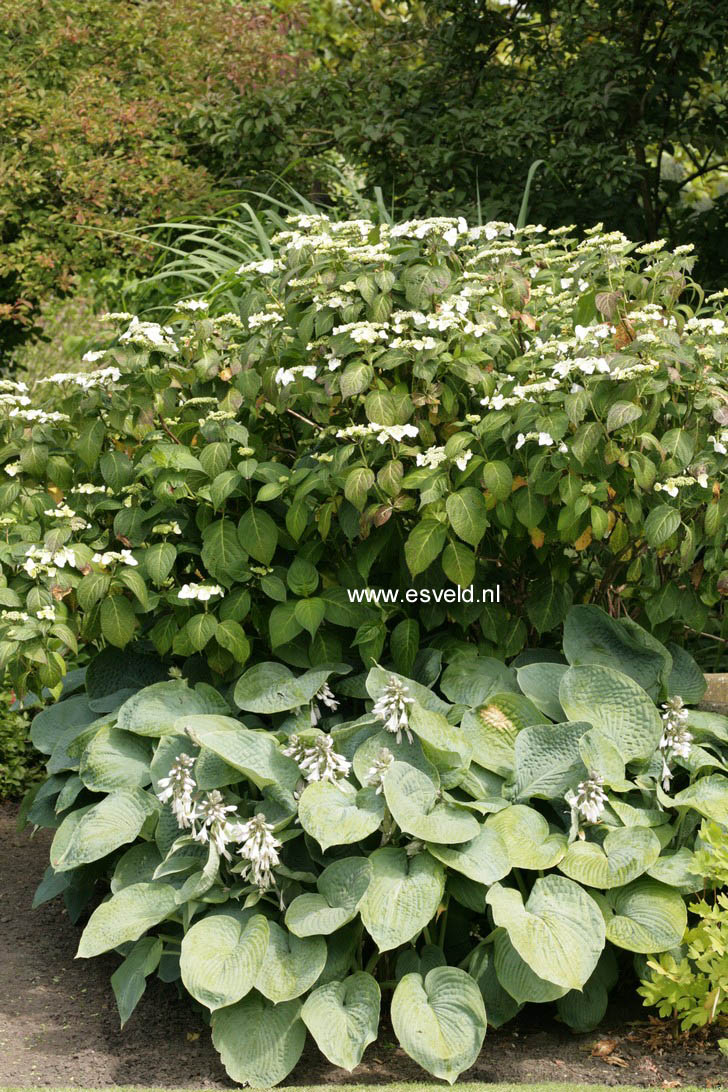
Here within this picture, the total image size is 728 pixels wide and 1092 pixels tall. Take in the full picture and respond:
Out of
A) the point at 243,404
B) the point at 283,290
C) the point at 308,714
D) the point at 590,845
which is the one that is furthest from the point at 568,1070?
the point at 283,290

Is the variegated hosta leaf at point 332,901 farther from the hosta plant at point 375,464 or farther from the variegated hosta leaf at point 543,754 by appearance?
the hosta plant at point 375,464

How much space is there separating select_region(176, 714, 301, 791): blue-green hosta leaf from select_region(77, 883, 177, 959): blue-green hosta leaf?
35 cm

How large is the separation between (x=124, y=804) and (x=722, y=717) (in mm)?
1710

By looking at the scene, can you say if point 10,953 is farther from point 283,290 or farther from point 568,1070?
point 283,290

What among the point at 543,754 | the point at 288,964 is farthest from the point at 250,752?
the point at 543,754

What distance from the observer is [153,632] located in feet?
11.3

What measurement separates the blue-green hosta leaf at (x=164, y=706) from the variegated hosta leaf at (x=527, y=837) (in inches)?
34.6

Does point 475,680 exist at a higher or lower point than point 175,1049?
higher

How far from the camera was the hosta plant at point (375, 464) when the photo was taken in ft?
10.1

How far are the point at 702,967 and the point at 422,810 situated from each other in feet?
2.37

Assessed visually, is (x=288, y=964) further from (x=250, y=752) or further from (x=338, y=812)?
(x=250, y=752)

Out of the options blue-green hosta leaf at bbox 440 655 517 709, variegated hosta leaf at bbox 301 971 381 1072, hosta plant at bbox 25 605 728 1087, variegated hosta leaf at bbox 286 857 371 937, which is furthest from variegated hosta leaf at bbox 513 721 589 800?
variegated hosta leaf at bbox 301 971 381 1072

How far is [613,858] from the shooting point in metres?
2.93

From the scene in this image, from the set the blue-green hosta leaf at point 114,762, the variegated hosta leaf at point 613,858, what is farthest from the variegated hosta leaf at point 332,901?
the blue-green hosta leaf at point 114,762
